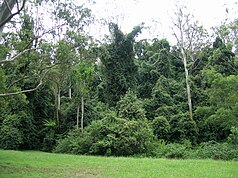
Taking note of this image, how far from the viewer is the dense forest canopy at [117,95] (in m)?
17.8

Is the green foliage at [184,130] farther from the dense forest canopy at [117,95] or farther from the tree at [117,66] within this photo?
the tree at [117,66]

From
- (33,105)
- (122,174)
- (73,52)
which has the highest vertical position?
(73,52)

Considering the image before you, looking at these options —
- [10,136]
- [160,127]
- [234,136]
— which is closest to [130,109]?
[160,127]

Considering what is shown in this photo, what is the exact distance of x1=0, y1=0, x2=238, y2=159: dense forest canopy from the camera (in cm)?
1784

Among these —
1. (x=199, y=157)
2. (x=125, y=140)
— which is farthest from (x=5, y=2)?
(x=199, y=157)

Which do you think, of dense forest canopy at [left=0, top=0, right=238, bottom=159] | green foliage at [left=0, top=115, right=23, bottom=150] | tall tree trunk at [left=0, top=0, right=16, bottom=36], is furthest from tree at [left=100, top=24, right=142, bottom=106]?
tall tree trunk at [left=0, top=0, right=16, bottom=36]

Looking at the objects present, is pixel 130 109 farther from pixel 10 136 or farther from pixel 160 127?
pixel 10 136

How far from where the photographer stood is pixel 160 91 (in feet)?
84.0

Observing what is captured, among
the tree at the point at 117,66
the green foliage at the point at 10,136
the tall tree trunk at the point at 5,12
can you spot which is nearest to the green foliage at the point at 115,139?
the tree at the point at 117,66

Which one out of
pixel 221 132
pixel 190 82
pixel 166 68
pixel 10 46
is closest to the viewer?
pixel 10 46

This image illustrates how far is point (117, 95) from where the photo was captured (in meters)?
25.1

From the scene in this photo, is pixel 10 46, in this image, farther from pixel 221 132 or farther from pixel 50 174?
pixel 221 132

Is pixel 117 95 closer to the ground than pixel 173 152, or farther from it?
farther from it

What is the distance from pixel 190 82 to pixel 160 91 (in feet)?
10.0
